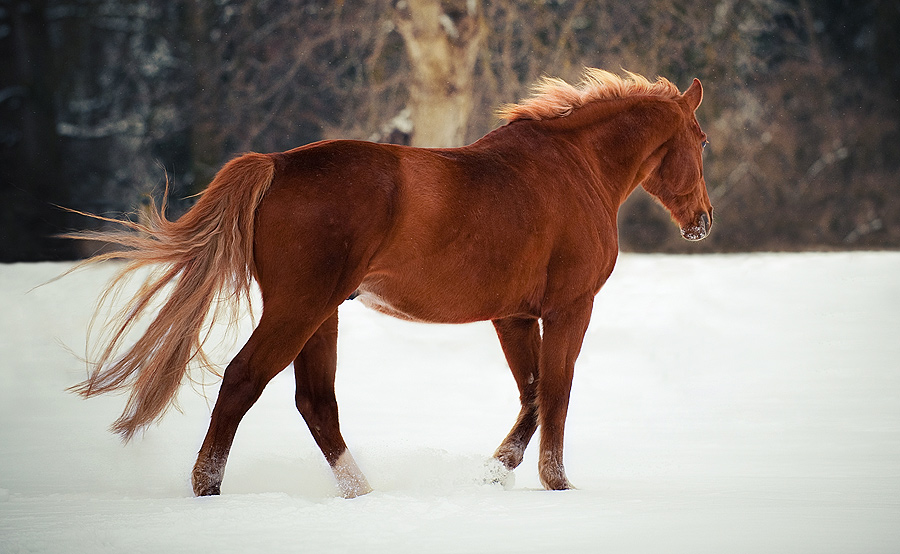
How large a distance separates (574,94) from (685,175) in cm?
82

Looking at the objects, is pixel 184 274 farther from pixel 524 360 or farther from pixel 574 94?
pixel 574 94

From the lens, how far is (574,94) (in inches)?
191

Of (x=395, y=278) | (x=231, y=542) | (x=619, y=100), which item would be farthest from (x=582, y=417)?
(x=231, y=542)

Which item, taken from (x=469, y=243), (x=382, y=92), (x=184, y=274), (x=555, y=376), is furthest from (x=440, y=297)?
(x=382, y=92)

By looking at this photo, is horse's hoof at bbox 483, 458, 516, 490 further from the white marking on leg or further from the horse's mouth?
the horse's mouth

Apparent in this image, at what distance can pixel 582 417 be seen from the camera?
22.0ft

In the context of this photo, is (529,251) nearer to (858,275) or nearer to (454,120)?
(454,120)

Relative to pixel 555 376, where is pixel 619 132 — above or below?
above

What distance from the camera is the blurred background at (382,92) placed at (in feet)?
39.9

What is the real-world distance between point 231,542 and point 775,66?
14.9 m

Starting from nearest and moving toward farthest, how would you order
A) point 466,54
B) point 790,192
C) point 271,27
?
1. point 466,54
2. point 271,27
3. point 790,192

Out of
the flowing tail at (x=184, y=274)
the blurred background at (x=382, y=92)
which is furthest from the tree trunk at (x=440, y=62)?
the flowing tail at (x=184, y=274)

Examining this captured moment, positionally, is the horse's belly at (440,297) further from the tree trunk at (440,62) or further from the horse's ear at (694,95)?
the tree trunk at (440,62)

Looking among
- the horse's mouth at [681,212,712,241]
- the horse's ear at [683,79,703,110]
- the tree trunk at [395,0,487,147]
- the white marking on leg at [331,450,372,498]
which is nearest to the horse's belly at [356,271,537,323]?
the white marking on leg at [331,450,372,498]
